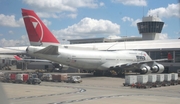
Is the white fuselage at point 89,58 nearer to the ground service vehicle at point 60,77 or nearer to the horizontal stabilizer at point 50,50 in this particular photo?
the horizontal stabilizer at point 50,50

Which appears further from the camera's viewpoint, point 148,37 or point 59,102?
point 148,37

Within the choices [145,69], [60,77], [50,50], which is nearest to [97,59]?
[145,69]

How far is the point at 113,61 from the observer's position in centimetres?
5209

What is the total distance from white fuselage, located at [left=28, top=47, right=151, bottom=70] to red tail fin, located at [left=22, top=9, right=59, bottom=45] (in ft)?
9.09

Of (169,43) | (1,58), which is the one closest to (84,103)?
(169,43)

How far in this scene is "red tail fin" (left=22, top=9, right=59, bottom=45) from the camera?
43219 mm

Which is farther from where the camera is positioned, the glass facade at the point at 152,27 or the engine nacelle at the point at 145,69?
the glass facade at the point at 152,27

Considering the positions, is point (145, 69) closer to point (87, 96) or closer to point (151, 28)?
point (87, 96)

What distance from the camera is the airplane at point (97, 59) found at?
4175 cm

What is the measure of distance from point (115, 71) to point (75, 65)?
11.7 meters

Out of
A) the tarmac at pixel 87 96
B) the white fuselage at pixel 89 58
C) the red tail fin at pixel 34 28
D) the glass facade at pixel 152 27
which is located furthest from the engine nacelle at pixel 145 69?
the glass facade at pixel 152 27

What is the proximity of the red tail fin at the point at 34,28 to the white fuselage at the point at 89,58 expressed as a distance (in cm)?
277

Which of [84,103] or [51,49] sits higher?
[51,49]

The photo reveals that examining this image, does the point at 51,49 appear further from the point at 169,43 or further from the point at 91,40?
the point at 91,40
